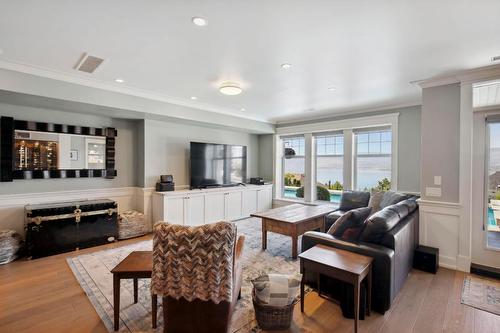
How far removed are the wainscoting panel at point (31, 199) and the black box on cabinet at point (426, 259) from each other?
202 inches

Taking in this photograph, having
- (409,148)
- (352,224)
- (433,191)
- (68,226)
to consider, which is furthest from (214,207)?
(409,148)

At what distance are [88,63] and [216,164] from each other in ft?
10.9

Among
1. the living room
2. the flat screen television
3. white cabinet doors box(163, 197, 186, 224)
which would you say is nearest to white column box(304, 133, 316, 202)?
the living room

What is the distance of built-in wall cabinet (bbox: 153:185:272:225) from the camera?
4.84m

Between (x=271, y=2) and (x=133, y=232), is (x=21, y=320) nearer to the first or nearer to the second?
(x=133, y=232)

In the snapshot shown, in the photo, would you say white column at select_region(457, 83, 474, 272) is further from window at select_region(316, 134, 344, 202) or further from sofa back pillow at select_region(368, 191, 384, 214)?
window at select_region(316, 134, 344, 202)

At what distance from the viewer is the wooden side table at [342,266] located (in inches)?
78.8

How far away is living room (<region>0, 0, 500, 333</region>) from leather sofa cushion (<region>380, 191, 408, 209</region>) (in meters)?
0.03

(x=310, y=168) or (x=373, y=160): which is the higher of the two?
(x=373, y=160)

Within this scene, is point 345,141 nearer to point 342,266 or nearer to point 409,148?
point 409,148

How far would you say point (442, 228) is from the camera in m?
3.46

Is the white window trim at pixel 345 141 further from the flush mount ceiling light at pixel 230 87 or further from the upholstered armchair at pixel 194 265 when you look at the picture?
the upholstered armchair at pixel 194 265

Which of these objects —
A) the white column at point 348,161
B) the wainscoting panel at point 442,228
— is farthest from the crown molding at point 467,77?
the white column at point 348,161

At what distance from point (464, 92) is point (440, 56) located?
895mm
